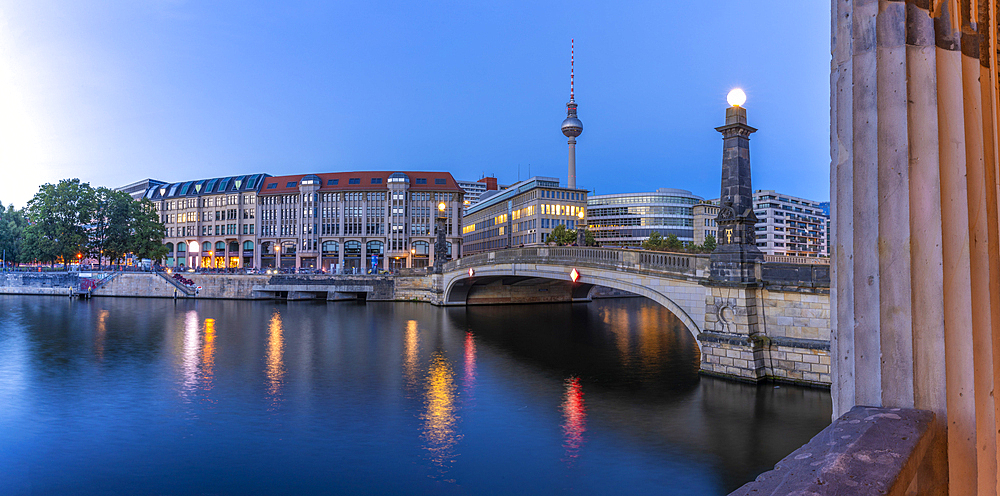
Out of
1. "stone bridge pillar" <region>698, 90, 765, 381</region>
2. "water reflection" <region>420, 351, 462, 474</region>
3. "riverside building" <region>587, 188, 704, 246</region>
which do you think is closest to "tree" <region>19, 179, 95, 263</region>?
"water reflection" <region>420, 351, 462, 474</region>

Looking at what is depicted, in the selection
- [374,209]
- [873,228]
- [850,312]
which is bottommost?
[850,312]

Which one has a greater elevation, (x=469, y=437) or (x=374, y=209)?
(x=374, y=209)

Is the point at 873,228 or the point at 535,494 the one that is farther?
the point at 535,494

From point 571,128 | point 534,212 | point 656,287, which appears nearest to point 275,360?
point 656,287

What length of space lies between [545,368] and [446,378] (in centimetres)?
477

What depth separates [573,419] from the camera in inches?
667

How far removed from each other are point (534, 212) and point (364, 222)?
27348 mm

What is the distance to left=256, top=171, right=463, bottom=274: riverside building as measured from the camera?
83812 millimetres

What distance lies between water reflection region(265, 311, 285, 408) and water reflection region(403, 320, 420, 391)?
4.68 metres

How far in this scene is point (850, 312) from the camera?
3590mm

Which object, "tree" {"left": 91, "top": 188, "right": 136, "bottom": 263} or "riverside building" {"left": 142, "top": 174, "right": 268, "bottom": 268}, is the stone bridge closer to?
"tree" {"left": 91, "top": 188, "right": 136, "bottom": 263}

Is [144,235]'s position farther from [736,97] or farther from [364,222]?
[736,97]

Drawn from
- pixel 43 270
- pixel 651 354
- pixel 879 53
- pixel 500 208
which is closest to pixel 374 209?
pixel 500 208

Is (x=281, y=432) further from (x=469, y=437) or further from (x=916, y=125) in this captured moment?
(x=916, y=125)
